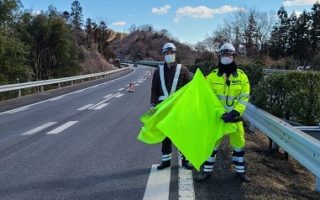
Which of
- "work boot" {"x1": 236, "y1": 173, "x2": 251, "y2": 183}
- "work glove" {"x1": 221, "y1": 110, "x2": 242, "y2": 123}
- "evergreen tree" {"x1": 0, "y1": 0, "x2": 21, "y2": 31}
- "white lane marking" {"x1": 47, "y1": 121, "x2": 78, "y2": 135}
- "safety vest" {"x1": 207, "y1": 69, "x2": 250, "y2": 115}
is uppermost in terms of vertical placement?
"evergreen tree" {"x1": 0, "y1": 0, "x2": 21, "y2": 31}

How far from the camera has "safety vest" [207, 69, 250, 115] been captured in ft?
19.6

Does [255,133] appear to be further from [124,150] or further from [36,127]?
[36,127]

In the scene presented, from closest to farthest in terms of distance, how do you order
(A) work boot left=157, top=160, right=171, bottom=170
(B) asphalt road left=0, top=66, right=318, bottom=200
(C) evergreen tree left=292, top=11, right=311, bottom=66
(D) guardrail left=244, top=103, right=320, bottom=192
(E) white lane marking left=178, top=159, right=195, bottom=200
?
(D) guardrail left=244, top=103, right=320, bottom=192
(E) white lane marking left=178, top=159, right=195, bottom=200
(B) asphalt road left=0, top=66, right=318, bottom=200
(A) work boot left=157, top=160, right=171, bottom=170
(C) evergreen tree left=292, top=11, right=311, bottom=66

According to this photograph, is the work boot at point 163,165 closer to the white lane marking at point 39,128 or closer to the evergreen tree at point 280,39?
the white lane marking at point 39,128

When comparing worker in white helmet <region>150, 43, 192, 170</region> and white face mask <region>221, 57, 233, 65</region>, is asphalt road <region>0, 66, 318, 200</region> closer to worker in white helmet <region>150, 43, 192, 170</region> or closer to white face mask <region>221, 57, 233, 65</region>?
worker in white helmet <region>150, 43, 192, 170</region>

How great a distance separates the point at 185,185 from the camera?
573 cm

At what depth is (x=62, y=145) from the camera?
340 inches

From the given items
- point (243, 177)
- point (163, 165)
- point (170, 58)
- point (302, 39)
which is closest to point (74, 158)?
point (163, 165)

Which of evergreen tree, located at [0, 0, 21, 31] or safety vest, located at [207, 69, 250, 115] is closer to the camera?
safety vest, located at [207, 69, 250, 115]

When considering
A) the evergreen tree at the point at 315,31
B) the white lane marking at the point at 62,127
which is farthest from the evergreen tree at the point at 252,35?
the white lane marking at the point at 62,127

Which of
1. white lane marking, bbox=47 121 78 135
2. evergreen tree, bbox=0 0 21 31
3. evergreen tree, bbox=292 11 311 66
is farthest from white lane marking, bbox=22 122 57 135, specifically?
evergreen tree, bbox=292 11 311 66

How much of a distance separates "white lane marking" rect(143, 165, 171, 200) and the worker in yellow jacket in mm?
499

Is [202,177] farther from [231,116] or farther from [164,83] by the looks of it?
[164,83]

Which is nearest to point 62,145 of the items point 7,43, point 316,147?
point 316,147
